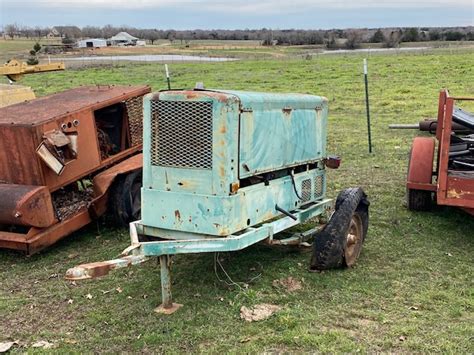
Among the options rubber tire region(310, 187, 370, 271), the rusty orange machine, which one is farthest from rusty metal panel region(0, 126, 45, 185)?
rubber tire region(310, 187, 370, 271)

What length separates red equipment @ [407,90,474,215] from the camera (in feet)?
19.3

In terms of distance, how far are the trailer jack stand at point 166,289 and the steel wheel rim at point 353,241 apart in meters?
1.68

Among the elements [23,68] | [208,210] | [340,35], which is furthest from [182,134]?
[340,35]

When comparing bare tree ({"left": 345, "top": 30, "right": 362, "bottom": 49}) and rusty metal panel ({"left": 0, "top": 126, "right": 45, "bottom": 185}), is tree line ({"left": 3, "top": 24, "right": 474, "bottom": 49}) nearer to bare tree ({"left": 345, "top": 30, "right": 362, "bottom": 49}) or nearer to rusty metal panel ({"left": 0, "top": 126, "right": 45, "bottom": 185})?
bare tree ({"left": 345, "top": 30, "right": 362, "bottom": 49})

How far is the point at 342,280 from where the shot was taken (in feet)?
16.8

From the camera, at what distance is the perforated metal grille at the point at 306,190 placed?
5.68m

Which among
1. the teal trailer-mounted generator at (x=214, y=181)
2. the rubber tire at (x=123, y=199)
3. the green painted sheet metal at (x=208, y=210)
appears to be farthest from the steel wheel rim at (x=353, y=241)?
the rubber tire at (x=123, y=199)

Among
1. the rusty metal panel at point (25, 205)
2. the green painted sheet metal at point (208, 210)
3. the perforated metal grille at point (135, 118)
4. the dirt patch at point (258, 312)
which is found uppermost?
the perforated metal grille at point (135, 118)

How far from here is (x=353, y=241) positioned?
5516 mm

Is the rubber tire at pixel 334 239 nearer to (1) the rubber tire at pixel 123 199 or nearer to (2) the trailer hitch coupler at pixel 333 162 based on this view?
(2) the trailer hitch coupler at pixel 333 162

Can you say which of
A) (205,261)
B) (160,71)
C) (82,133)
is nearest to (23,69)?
(82,133)

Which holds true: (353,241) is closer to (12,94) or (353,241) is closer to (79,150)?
(79,150)

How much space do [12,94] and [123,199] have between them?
374 cm

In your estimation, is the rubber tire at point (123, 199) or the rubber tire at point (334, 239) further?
the rubber tire at point (123, 199)
